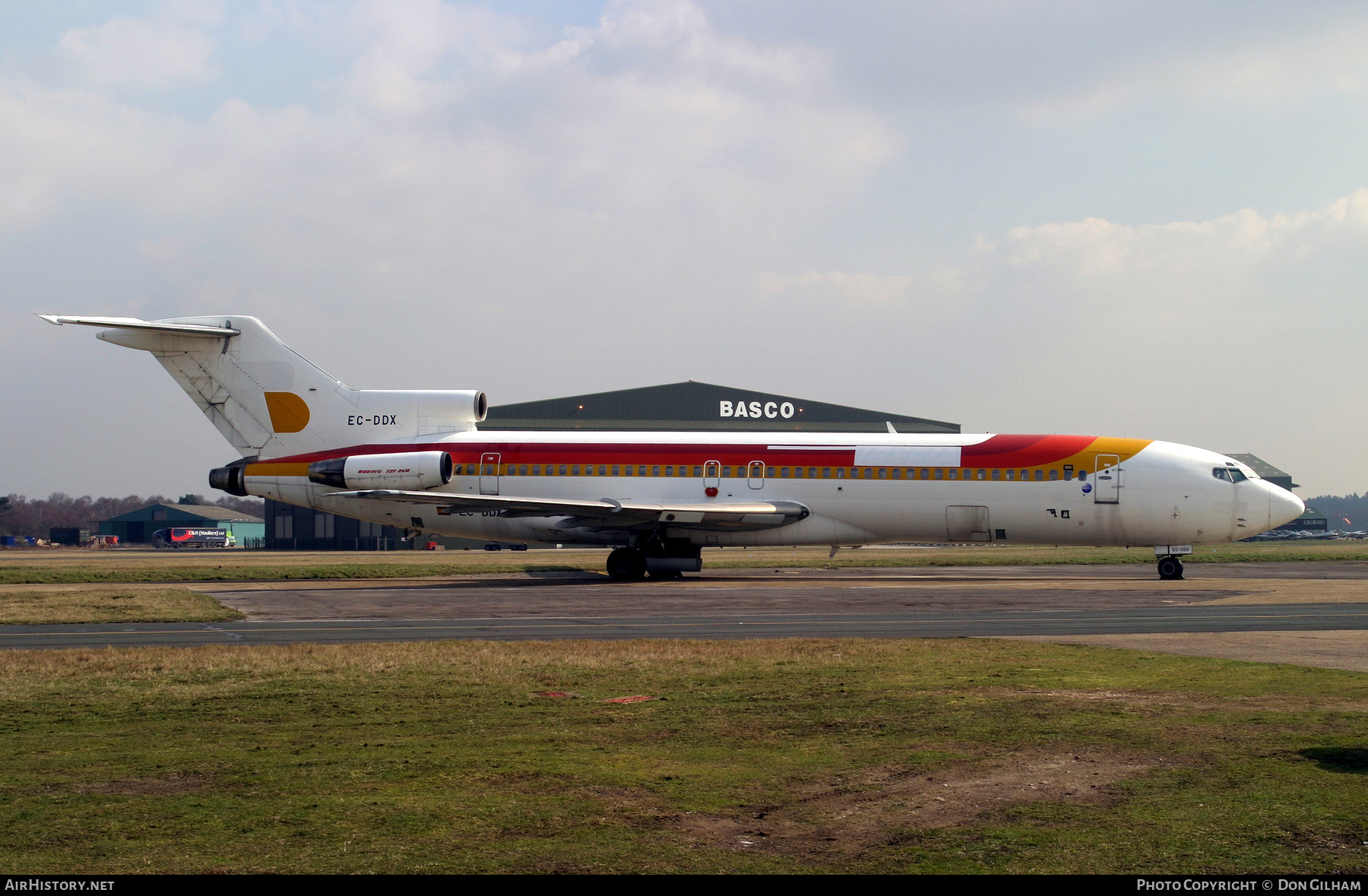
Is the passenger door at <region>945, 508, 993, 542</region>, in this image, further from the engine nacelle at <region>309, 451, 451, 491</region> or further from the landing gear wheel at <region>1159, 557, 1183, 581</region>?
the engine nacelle at <region>309, 451, 451, 491</region>

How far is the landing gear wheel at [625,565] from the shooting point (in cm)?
3325

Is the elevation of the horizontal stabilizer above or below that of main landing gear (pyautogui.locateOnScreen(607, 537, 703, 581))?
above

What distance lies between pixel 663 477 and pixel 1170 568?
49.9 ft

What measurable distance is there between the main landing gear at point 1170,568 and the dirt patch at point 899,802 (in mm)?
26267

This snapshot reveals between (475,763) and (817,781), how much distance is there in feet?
8.38

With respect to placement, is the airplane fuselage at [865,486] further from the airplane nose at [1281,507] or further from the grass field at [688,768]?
the grass field at [688,768]

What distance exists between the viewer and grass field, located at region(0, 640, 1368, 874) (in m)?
6.05

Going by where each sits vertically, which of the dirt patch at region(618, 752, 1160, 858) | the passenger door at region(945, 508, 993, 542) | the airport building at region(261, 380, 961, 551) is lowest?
the dirt patch at region(618, 752, 1160, 858)

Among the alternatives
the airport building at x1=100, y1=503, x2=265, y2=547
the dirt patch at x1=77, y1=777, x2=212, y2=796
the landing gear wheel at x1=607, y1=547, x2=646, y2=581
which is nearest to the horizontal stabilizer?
the landing gear wheel at x1=607, y1=547, x2=646, y2=581

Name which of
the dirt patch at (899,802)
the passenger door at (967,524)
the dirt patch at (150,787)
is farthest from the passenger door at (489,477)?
the dirt patch at (899,802)

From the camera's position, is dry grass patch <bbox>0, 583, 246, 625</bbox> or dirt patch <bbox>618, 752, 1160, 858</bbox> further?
dry grass patch <bbox>0, 583, 246, 625</bbox>

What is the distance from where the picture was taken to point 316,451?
1382 inches

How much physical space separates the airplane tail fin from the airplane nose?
2614 centimetres

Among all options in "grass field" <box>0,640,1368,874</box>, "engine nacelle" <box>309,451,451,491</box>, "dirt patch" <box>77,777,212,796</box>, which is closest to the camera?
"grass field" <box>0,640,1368,874</box>
